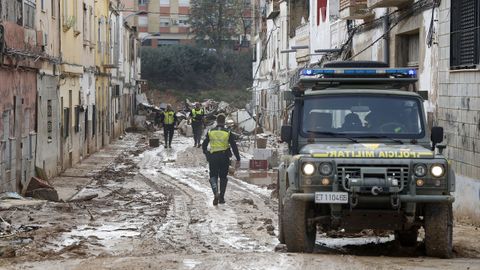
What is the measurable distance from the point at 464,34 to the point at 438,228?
6307mm

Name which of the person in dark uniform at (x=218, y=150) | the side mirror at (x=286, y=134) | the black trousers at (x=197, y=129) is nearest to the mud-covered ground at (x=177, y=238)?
the person in dark uniform at (x=218, y=150)

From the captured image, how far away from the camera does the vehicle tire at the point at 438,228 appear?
10391 millimetres

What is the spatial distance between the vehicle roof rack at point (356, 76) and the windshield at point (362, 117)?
1.51 ft

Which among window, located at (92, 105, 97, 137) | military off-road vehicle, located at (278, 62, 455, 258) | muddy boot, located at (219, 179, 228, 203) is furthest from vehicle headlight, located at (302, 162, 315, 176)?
window, located at (92, 105, 97, 137)

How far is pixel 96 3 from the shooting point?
37.1m

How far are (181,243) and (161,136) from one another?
36.1 m

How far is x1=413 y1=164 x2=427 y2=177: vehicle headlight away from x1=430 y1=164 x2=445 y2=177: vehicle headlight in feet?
0.27

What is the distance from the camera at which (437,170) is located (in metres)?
10.2

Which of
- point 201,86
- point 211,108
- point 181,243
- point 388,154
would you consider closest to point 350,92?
point 388,154

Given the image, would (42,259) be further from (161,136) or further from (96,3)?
(161,136)

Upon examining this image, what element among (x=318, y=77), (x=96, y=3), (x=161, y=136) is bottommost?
(x=161, y=136)

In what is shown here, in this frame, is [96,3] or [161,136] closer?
[96,3]

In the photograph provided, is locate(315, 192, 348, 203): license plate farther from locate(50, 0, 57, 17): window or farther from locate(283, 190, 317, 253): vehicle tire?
locate(50, 0, 57, 17): window

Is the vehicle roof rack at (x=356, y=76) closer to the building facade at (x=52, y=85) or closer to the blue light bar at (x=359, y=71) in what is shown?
the blue light bar at (x=359, y=71)
